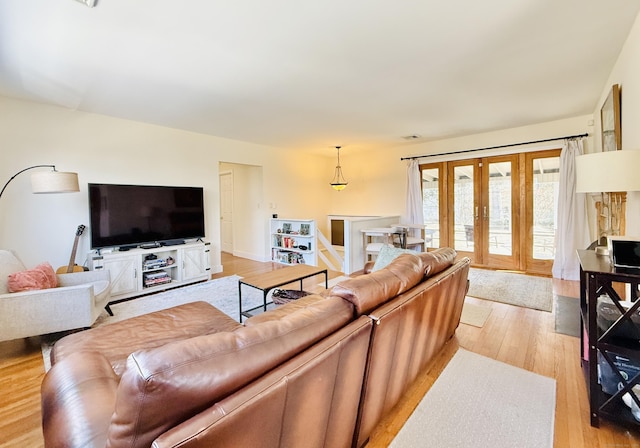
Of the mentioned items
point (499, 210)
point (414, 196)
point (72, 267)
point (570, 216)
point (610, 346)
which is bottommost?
point (610, 346)

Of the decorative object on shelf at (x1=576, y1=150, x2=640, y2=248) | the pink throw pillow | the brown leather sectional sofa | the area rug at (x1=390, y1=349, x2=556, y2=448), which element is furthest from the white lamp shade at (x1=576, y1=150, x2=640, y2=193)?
the pink throw pillow

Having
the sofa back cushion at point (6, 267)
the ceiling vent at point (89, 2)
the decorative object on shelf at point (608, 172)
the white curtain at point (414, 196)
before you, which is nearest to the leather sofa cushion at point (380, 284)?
the decorative object on shelf at point (608, 172)

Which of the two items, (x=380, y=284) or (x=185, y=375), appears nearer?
(x=185, y=375)

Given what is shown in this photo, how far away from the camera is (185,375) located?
2.48 feet

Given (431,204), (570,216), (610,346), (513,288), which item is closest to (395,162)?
(431,204)

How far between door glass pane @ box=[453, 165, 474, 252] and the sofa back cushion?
6.28 metres

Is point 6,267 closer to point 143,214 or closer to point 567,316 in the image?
point 143,214

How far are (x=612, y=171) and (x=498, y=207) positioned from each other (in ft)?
12.4

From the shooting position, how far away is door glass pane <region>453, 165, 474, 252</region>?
18.2 ft

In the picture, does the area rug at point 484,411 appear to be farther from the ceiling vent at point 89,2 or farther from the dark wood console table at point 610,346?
the ceiling vent at point 89,2

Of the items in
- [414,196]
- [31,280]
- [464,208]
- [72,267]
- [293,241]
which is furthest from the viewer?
[414,196]

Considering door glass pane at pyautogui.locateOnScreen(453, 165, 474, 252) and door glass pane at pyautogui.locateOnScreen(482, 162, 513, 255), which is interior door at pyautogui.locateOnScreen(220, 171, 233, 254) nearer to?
door glass pane at pyautogui.locateOnScreen(453, 165, 474, 252)

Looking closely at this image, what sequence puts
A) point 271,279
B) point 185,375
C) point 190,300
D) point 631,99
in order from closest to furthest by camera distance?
point 185,375 → point 631,99 → point 271,279 → point 190,300

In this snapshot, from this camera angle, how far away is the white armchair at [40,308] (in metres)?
2.38
